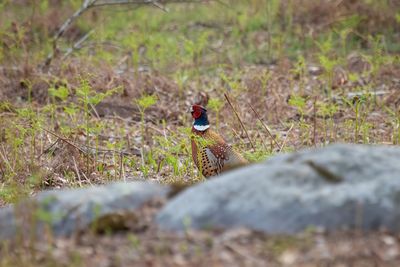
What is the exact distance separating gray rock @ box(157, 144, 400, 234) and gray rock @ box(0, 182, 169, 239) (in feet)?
0.56

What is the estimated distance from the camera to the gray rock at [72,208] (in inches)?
140

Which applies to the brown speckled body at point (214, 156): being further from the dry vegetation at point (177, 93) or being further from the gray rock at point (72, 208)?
the gray rock at point (72, 208)

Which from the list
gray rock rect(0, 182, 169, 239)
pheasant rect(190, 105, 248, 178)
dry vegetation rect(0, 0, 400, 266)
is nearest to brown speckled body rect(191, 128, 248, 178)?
pheasant rect(190, 105, 248, 178)

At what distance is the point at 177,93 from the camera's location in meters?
9.70

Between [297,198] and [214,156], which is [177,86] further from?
[297,198]

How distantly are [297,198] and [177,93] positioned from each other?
249 inches

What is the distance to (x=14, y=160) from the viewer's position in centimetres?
701

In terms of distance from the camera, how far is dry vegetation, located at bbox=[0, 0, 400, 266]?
6758mm

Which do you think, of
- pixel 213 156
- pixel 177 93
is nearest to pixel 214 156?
pixel 213 156

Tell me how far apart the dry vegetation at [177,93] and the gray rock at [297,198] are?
Answer: 0.09 metres

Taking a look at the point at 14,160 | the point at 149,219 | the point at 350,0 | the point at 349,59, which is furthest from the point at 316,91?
the point at 149,219

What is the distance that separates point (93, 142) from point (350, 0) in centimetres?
487

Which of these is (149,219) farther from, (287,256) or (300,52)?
(300,52)

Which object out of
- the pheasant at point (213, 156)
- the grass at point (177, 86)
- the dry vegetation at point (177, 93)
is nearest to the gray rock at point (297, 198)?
the dry vegetation at point (177, 93)
